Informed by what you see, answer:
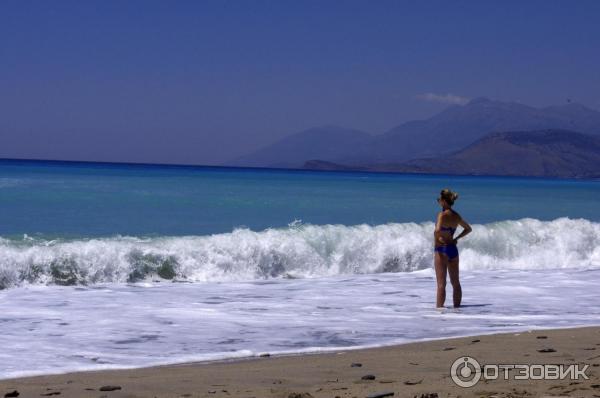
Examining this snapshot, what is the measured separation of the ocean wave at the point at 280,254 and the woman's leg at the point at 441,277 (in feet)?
17.3

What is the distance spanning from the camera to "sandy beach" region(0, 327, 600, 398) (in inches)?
251

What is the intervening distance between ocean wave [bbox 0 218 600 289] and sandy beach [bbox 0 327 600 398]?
7.69 meters

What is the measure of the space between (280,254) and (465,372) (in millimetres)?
10815

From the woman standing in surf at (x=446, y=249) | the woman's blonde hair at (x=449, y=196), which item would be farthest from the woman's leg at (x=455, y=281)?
the woman's blonde hair at (x=449, y=196)

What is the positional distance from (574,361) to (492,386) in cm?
146

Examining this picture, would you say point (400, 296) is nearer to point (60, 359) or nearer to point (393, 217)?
point (60, 359)

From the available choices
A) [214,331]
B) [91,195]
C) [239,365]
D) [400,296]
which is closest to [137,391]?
[239,365]

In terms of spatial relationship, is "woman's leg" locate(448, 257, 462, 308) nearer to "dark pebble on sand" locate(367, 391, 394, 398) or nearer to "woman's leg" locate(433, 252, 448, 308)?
"woman's leg" locate(433, 252, 448, 308)

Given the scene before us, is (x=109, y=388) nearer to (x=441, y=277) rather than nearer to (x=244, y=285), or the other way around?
(x=441, y=277)

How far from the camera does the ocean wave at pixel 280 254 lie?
15289mm

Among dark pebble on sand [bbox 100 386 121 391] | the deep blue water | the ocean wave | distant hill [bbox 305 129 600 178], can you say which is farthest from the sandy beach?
distant hill [bbox 305 129 600 178]

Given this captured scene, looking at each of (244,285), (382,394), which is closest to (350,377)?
(382,394)

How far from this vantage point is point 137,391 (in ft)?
21.6

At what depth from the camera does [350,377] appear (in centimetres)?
709
